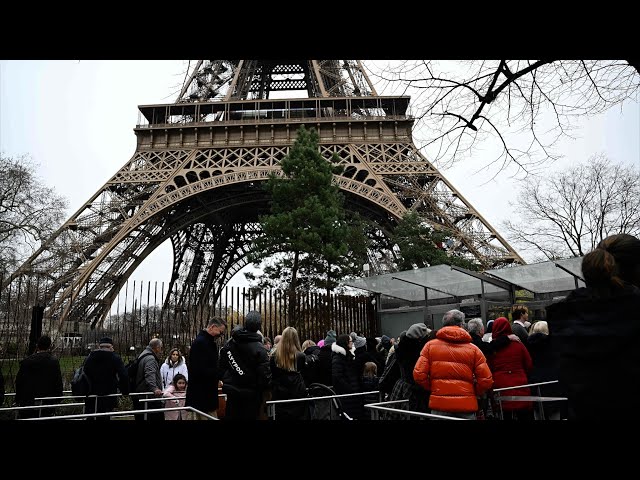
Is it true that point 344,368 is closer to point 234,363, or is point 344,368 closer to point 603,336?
point 234,363

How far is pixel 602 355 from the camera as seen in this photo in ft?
7.02

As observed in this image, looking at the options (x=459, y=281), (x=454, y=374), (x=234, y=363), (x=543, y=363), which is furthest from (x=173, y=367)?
(x=459, y=281)

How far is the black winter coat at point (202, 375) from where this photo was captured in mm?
5328

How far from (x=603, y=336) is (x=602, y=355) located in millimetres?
75

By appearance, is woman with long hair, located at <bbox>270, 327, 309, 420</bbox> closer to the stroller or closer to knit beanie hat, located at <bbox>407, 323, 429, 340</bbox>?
the stroller

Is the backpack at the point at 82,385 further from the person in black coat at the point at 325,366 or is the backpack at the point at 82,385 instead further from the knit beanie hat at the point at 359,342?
the knit beanie hat at the point at 359,342

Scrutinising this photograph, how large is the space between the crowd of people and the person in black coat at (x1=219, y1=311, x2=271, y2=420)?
0.01 m

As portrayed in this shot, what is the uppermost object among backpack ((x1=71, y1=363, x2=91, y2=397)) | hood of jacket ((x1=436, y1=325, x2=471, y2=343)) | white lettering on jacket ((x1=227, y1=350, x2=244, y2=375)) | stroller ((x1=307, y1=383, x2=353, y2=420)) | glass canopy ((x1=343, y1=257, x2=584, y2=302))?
glass canopy ((x1=343, y1=257, x2=584, y2=302))

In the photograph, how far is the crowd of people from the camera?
2.16 m

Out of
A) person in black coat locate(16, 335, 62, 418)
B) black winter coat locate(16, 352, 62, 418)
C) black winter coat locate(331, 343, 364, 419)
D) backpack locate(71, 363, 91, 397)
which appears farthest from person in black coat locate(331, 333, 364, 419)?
black winter coat locate(16, 352, 62, 418)

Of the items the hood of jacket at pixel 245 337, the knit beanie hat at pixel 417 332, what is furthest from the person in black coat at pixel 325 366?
the knit beanie hat at pixel 417 332

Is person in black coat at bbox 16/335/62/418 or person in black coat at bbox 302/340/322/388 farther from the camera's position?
person in black coat at bbox 302/340/322/388

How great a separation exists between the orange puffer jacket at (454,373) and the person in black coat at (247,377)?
1664 millimetres
